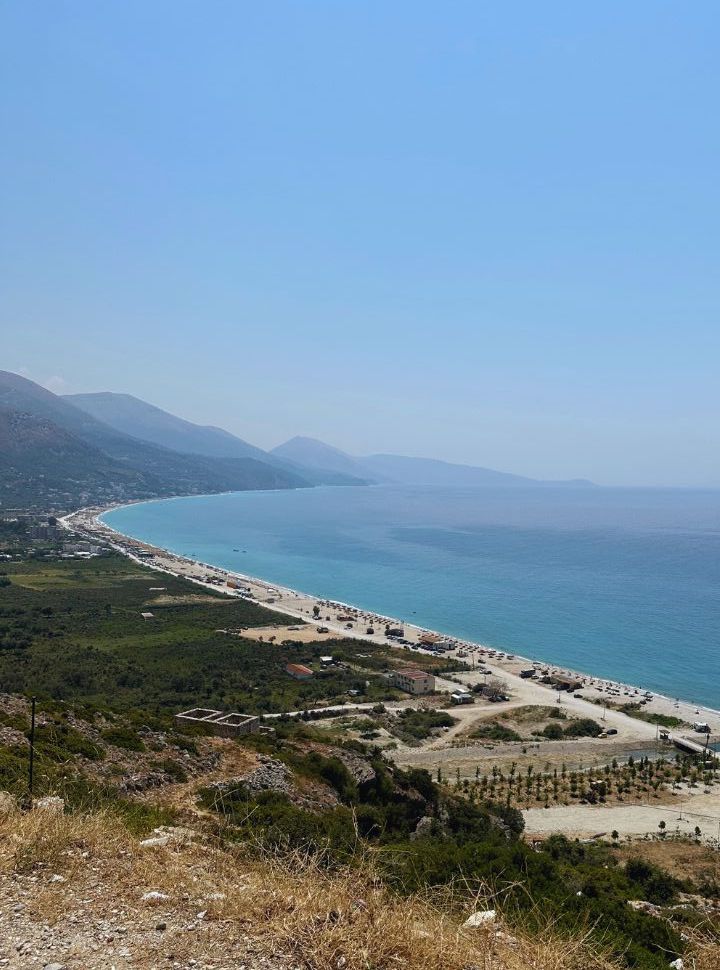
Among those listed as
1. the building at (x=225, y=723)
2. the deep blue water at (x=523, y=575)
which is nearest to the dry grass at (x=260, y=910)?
the building at (x=225, y=723)

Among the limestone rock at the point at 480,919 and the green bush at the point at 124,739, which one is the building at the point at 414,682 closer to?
the green bush at the point at 124,739

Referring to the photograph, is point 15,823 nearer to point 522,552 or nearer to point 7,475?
point 522,552

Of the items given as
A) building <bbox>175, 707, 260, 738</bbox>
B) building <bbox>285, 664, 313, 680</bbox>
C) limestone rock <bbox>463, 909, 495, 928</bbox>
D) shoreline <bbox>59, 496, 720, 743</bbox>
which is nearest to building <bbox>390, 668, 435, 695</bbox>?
shoreline <bbox>59, 496, 720, 743</bbox>

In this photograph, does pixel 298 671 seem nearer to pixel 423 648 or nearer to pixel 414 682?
pixel 414 682

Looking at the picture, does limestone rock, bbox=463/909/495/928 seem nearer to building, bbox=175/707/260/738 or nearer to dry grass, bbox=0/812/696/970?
dry grass, bbox=0/812/696/970

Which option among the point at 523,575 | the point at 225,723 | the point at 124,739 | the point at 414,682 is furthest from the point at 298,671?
the point at 523,575
